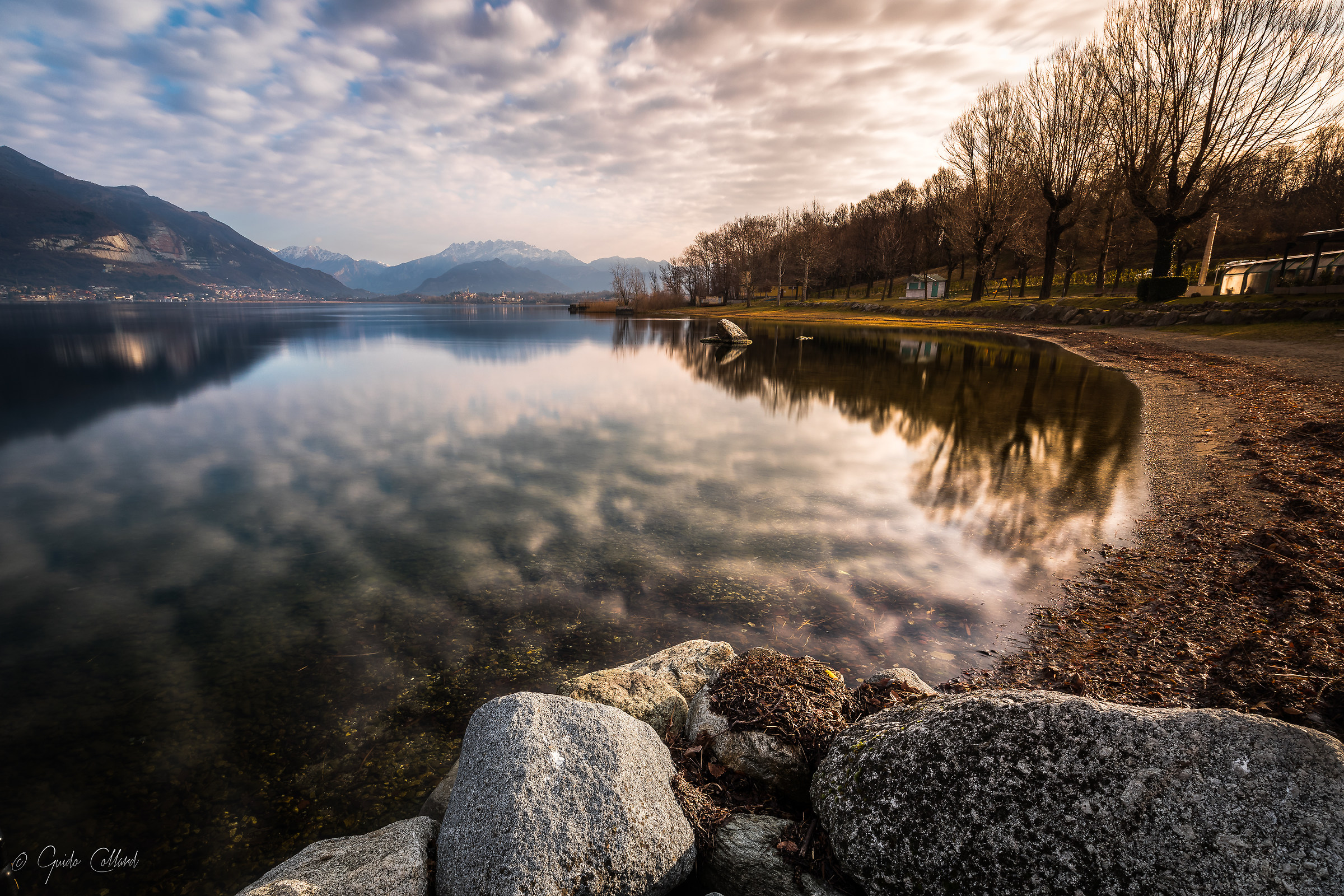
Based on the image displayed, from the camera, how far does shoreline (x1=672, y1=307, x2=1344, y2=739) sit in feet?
16.2

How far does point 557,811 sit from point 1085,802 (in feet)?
8.76

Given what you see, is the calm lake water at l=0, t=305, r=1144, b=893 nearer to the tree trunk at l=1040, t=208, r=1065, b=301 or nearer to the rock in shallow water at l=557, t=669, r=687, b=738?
the rock in shallow water at l=557, t=669, r=687, b=738

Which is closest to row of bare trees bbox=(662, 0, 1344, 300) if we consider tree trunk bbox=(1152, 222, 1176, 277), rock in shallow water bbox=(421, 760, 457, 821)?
tree trunk bbox=(1152, 222, 1176, 277)

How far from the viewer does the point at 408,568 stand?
819 centimetres

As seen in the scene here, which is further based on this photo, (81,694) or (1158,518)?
(1158,518)

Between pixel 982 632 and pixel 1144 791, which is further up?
pixel 1144 791

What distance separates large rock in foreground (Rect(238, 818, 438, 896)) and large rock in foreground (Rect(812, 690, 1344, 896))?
2419 millimetres

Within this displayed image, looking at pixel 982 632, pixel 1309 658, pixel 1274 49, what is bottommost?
pixel 982 632

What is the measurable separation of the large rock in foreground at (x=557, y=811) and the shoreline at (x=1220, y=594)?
352 centimetres

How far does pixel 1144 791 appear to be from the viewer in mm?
2590

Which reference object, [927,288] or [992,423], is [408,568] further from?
[927,288]

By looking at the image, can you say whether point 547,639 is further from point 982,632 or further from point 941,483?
point 941,483

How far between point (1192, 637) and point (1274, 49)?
1934 inches

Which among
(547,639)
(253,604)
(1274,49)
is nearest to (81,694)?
(253,604)
